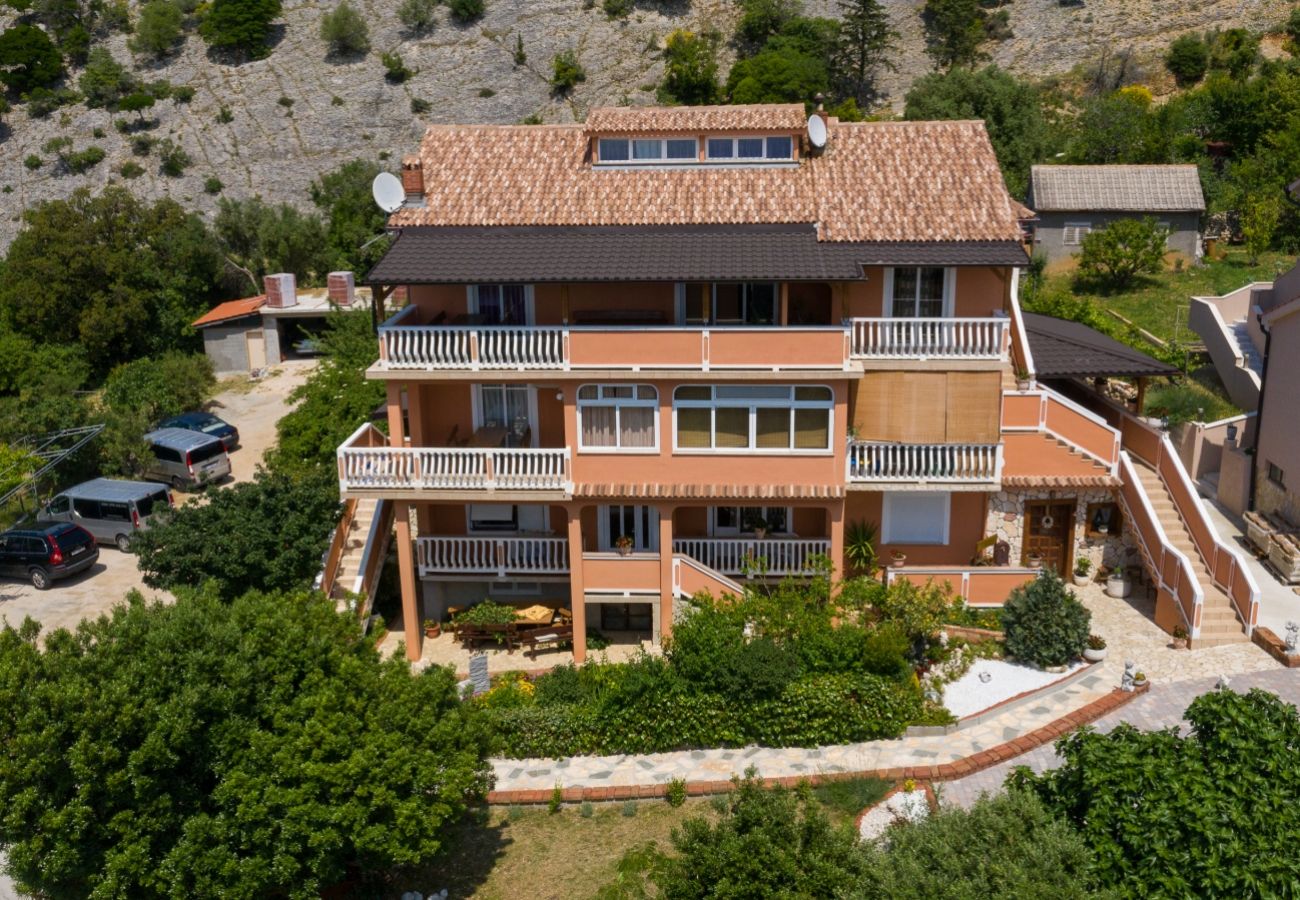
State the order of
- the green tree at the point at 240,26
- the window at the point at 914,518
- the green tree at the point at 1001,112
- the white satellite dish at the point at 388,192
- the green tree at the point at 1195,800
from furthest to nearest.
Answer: the green tree at the point at 240,26
the green tree at the point at 1001,112
the window at the point at 914,518
the white satellite dish at the point at 388,192
the green tree at the point at 1195,800

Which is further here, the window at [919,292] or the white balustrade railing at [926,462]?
the window at [919,292]

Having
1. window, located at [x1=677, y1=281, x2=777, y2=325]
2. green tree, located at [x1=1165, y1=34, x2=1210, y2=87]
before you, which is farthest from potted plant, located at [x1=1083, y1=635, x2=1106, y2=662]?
green tree, located at [x1=1165, y1=34, x2=1210, y2=87]

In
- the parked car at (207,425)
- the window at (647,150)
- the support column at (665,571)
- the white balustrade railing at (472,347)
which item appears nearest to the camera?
the white balustrade railing at (472,347)

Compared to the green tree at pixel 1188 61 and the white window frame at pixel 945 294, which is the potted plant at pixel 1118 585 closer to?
the white window frame at pixel 945 294

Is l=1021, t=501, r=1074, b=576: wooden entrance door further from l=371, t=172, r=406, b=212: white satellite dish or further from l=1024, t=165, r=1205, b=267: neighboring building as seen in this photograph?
l=1024, t=165, r=1205, b=267: neighboring building

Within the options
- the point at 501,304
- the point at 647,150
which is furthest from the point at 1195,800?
the point at 647,150

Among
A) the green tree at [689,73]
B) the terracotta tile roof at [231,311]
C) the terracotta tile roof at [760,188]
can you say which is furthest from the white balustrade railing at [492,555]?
the green tree at [689,73]
